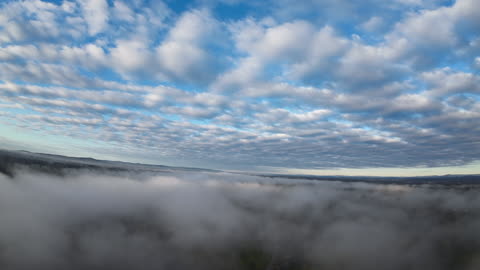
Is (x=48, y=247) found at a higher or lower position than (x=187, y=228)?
higher

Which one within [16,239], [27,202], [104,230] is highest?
[27,202]

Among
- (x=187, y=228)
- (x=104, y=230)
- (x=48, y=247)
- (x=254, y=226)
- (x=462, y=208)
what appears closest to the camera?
(x=48, y=247)

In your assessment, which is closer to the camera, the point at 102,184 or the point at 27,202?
the point at 27,202

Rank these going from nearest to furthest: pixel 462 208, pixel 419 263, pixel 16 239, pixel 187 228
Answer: pixel 16 239 → pixel 419 263 → pixel 462 208 → pixel 187 228

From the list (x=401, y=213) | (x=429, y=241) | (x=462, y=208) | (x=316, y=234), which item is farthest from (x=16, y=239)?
(x=462, y=208)

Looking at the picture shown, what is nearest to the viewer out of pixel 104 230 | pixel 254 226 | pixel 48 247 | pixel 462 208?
pixel 48 247

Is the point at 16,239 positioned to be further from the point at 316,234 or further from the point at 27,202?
the point at 316,234

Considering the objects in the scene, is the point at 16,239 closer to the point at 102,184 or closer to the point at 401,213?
the point at 102,184

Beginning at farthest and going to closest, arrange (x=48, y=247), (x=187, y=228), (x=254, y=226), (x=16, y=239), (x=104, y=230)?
1. (x=254, y=226)
2. (x=187, y=228)
3. (x=104, y=230)
4. (x=48, y=247)
5. (x=16, y=239)

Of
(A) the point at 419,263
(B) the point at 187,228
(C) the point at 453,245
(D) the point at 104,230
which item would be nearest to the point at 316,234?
(A) the point at 419,263
